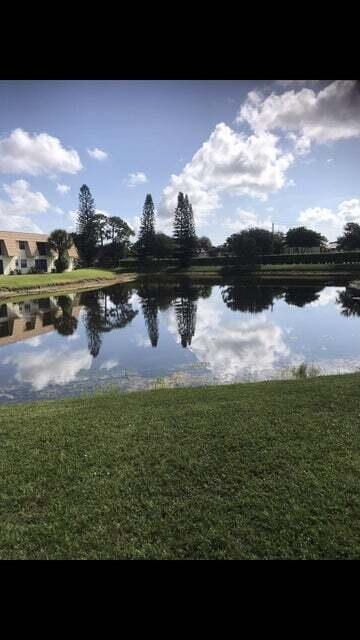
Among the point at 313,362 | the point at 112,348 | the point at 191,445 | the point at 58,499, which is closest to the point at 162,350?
the point at 112,348

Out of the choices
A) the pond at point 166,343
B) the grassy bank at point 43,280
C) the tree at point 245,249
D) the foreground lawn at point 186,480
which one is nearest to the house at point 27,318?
the pond at point 166,343

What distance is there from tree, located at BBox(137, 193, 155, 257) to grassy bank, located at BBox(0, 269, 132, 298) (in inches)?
244

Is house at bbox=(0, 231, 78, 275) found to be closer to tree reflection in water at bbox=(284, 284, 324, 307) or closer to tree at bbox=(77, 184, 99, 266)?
tree at bbox=(77, 184, 99, 266)

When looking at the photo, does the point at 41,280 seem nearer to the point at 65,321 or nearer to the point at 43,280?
the point at 43,280

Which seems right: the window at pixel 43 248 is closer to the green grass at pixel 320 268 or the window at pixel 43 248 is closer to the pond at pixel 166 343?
the pond at pixel 166 343

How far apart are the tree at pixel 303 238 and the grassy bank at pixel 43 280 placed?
24492 millimetres

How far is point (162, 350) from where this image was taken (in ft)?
29.7

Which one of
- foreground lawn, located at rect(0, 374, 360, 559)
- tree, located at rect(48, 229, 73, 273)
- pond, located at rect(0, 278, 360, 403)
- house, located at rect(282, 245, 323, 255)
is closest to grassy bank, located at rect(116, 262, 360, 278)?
tree, located at rect(48, 229, 73, 273)

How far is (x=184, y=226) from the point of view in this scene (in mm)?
38156

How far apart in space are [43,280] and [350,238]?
29189 millimetres

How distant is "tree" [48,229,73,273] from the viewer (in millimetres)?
33125

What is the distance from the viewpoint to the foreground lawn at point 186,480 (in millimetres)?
2352

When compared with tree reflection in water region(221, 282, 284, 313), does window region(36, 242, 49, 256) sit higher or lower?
higher
